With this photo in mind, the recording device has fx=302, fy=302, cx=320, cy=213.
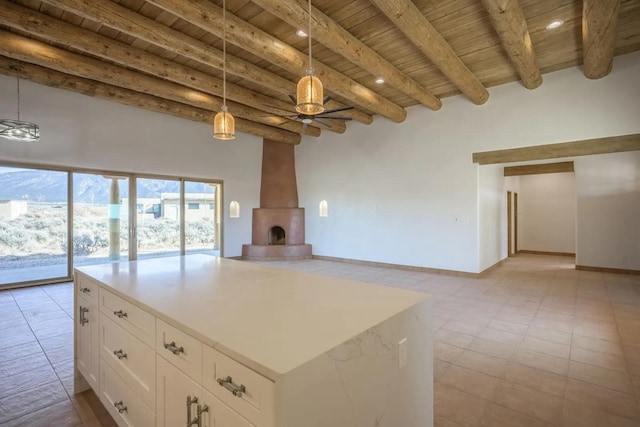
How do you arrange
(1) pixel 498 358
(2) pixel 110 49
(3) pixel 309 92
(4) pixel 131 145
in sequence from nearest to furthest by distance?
(3) pixel 309 92
(1) pixel 498 358
(2) pixel 110 49
(4) pixel 131 145

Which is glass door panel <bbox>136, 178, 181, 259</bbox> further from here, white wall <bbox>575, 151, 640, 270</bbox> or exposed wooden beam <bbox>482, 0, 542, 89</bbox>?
white wall <bbox>575, 151, 640, 270</bbox>

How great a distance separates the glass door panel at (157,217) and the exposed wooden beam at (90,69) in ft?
7.34

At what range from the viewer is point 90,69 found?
4480 mm

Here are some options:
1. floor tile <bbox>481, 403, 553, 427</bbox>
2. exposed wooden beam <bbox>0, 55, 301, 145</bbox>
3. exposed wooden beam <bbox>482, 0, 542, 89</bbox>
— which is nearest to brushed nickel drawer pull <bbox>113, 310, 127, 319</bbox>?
floor tile <bbox>481, 403, 553, 427</bbox>

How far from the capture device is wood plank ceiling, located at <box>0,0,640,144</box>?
11.0 ft

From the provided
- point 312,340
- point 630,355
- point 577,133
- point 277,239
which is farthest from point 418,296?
point 277,239

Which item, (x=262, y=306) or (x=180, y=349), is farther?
(x=262, y=306)

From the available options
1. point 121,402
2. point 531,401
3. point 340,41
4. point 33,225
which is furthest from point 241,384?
point 33,225

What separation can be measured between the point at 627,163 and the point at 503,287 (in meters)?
4.18

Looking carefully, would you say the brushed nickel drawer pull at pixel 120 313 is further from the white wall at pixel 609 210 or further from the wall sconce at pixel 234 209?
the white wall at pixel 609 210

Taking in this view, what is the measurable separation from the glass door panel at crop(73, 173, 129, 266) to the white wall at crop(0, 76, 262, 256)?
0.34 metres

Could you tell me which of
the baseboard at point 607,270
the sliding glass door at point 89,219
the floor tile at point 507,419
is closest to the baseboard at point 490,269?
the baseboard at point 607,270

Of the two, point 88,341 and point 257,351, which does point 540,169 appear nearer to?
point 257,351

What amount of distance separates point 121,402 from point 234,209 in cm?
663
